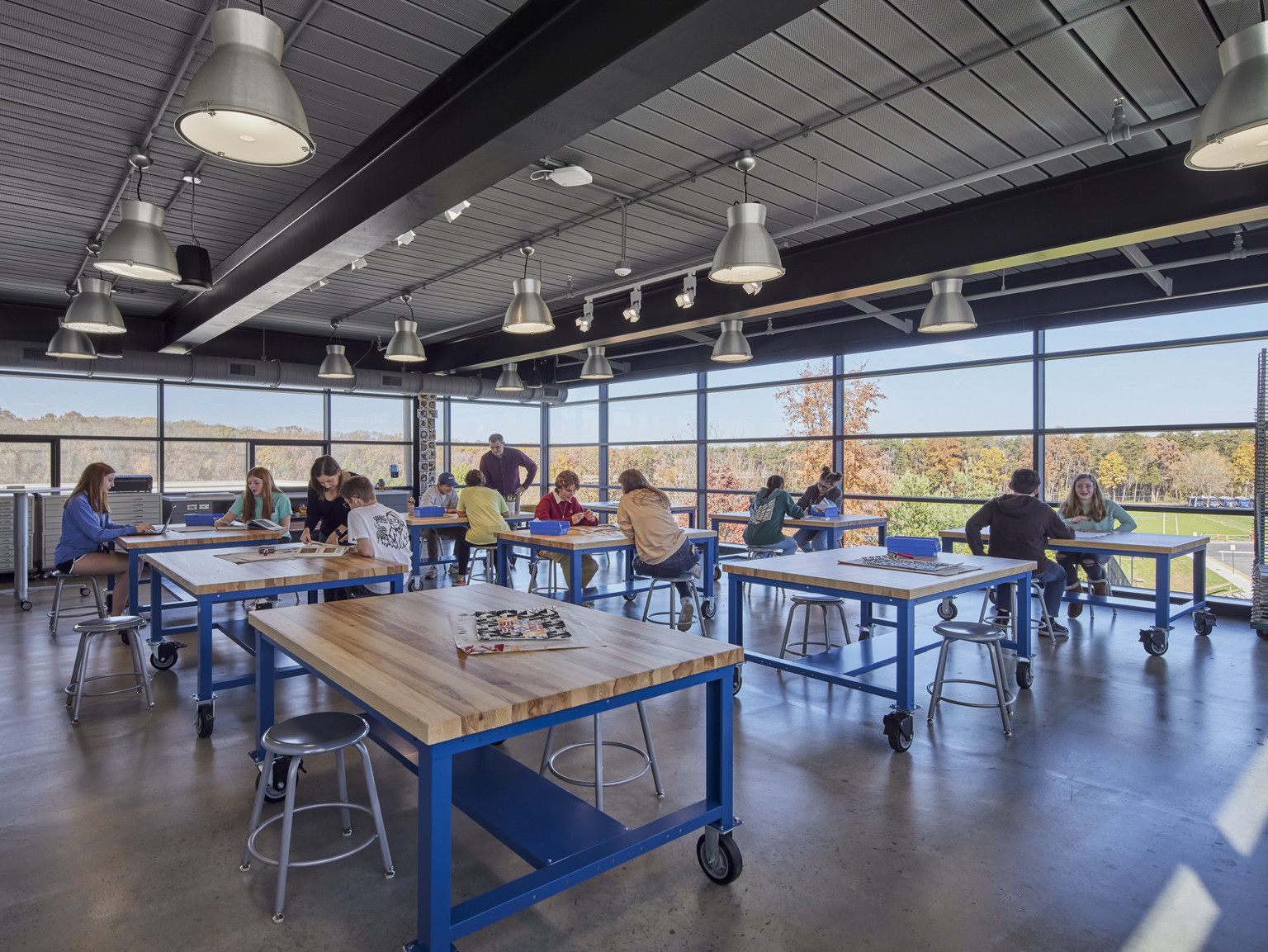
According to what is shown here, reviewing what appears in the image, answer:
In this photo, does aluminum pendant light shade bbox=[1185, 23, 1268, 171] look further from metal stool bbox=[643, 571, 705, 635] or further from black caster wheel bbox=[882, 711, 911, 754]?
metal stool bbox=[643, 571, 705, 635]

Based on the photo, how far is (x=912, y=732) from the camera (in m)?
3.48

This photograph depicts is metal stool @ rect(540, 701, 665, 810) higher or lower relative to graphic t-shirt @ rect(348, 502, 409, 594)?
lower

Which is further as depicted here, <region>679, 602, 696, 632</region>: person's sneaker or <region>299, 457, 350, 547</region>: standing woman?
<region>679, 602, 696, 632</region>: person's sneaker

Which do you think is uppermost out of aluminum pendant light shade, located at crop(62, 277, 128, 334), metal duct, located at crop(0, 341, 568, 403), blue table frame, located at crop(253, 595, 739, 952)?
metal duct, located at crop(0, 341, 568, 403)

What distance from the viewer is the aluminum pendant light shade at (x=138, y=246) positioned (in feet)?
11.0

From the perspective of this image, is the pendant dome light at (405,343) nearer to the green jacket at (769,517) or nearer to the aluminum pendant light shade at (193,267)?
the aluminum pendant light shade at (193,267)

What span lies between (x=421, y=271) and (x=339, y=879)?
5.42 metres

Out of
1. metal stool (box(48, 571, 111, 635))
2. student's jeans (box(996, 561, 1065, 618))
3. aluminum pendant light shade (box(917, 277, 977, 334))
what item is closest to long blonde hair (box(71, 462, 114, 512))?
metal stool (box(48, 571, 111, 635))

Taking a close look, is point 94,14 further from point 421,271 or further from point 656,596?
point 656,596

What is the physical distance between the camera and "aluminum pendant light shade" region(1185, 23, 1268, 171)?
2115mm

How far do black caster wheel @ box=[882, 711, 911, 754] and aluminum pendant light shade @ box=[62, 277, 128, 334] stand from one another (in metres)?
5.14

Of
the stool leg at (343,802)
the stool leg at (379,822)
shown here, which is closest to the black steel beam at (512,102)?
the stool leg at (379,822)

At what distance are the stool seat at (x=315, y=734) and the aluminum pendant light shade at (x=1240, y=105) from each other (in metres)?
3.35

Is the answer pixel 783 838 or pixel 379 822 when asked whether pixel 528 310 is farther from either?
pixel 783 838
